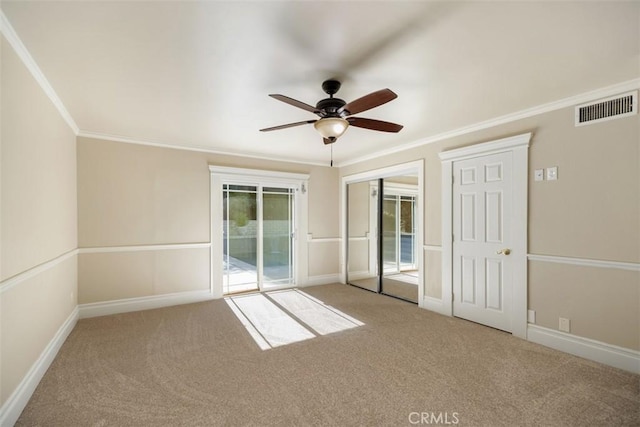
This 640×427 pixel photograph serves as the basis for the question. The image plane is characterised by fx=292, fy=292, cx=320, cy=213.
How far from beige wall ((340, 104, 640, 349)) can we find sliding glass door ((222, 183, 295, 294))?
12.2 feet

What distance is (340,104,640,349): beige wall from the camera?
2574 millimetres

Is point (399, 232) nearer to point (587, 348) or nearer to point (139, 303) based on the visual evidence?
point (587, 348)

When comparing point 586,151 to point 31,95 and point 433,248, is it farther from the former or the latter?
point 31,95

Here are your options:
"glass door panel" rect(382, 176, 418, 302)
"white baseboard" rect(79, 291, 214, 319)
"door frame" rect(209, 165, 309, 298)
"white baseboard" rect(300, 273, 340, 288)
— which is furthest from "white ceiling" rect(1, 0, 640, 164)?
"white baseboard" rect(300, 273, 340, 288)

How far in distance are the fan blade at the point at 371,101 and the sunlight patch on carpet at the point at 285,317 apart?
2.46 m

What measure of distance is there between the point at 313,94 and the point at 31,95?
87.8 inches

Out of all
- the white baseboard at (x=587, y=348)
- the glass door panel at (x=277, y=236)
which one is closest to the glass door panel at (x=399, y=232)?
the glass door panel at (x=277, y=236)

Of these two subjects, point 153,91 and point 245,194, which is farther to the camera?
point 245,194

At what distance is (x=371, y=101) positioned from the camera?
2215 millimetres

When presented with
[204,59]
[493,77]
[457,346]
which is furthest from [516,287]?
[204,59]

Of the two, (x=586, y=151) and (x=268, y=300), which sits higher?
(x=586, y=151)

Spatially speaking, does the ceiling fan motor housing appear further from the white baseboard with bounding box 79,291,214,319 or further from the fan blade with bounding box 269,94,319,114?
the white baseboard with bounding box 79,291,214,319

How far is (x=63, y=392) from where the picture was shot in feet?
7.42

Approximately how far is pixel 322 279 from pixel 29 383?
14.5ft
